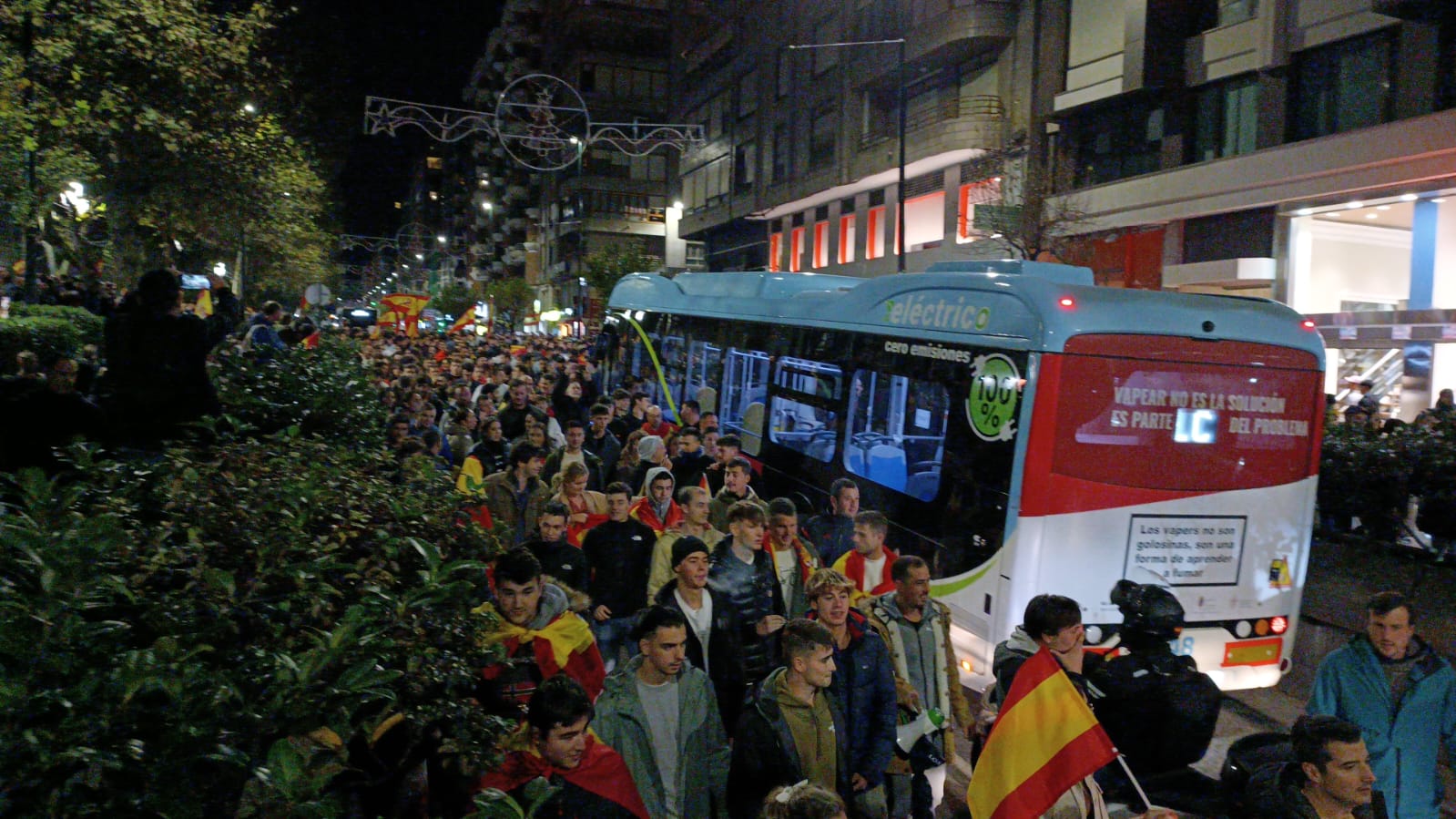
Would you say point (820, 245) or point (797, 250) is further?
point (797, 250)

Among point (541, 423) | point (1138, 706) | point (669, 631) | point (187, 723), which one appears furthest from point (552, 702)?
point (541, 423)

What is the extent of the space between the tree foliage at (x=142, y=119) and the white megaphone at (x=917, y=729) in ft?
39.8

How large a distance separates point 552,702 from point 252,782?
59.7 inches

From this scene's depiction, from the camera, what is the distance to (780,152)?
4428 cm

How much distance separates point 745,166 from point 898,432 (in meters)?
40.7

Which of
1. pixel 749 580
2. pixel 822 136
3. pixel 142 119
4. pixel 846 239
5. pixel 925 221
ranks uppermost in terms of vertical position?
pixel 822 136

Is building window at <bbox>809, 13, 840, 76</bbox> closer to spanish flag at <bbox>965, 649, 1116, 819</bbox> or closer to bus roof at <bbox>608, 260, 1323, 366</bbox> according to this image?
bus roof at <bbox>608, 260, 1323, 366</bbox>

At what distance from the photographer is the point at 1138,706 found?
4758mm

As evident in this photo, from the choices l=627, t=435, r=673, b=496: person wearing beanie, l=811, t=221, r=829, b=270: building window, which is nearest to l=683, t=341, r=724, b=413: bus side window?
l=627, t=435, r=673, b=496: person wearing beanie

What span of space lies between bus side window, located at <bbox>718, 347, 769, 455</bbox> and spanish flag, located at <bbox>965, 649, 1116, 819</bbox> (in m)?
8.99

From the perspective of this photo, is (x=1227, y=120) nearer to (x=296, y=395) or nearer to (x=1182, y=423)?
(x=1182, y=423)

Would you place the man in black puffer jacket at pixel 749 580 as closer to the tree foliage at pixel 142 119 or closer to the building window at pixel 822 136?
the tree foliage at pixel 142 119

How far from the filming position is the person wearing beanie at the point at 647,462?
10.1 metres

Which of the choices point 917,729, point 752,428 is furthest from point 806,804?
point 752,428
